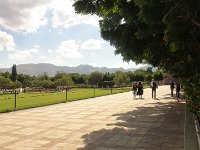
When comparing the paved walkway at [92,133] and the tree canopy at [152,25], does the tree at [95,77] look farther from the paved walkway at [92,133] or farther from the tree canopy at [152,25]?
the paved walkway at [92,133]

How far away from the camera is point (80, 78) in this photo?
114m

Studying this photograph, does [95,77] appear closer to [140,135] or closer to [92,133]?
[92,133]

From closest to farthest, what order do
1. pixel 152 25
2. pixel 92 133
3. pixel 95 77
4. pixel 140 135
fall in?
pixel 140 135 → pixel 92 133 → pixel 152 25 → pixel 95 77

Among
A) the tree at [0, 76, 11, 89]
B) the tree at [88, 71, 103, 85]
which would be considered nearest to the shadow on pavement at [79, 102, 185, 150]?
the tree at [0, 76, 11, 89]

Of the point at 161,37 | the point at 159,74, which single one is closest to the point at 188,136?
the point at 161,37

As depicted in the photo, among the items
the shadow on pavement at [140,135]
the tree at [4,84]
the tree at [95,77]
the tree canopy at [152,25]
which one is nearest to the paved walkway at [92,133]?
the shadow on pavement at [140,135]

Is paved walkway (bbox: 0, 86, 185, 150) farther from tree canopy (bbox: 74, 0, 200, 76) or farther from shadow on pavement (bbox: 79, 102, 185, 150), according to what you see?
tree canopy (bbox: 74, 0, 200, 76)

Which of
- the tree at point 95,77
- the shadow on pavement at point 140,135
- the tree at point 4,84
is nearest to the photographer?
the shadow on pavement at point 140,135

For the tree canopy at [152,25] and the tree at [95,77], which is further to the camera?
the tree at [95,77]

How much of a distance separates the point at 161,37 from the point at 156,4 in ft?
18.1

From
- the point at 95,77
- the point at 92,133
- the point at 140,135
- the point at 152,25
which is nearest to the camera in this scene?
the point at 140,135

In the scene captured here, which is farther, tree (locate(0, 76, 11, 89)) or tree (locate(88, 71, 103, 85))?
tree (locate(88, 71, 103, 85))

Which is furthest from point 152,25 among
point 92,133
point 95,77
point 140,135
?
point 95,77

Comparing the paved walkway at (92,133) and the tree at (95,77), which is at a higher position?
the tree at (95,77)
